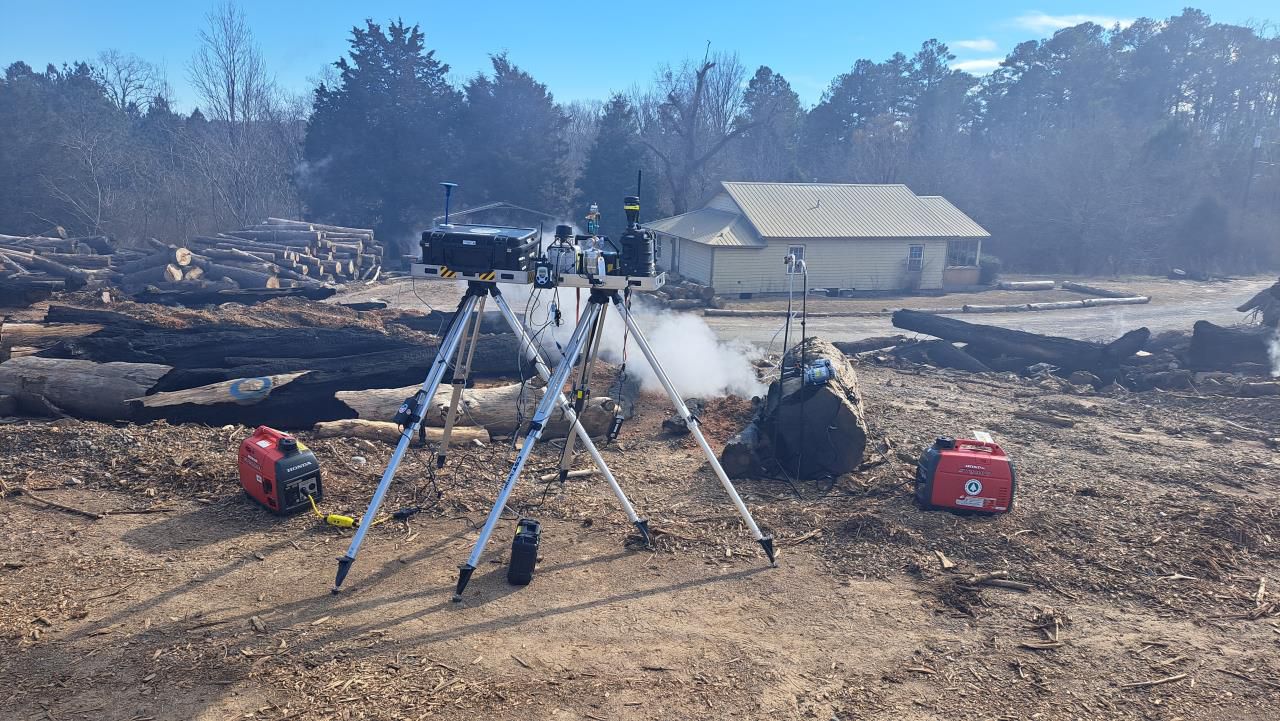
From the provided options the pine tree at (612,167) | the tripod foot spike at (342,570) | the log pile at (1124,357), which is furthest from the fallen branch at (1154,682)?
the pine tree at (612,167)

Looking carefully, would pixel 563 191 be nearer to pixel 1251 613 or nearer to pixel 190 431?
pixel 190 431

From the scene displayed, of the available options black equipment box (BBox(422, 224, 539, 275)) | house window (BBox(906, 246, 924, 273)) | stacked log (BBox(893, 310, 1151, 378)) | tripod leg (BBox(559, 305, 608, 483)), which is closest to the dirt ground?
tripod leg (BBox(559, 305, 608, 483))

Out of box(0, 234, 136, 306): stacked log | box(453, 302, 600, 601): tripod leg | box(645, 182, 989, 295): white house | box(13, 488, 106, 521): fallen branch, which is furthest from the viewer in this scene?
box(645, 182, 989, 295): white house

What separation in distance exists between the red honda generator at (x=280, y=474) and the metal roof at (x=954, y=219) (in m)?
30.7

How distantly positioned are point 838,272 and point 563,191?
1672 cm

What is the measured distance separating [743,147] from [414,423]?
59224 millimetres

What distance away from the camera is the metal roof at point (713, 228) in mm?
29844

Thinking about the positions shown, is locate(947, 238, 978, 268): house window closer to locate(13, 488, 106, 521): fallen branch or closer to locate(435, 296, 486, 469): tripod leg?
locate(435, 296, 486, 469): tripod leg

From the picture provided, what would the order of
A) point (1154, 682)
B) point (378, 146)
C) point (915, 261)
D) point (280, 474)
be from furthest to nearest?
1. point (378, 146)
2. point (915, 261)
3. point (280, 474)
4. point (1154, 682)

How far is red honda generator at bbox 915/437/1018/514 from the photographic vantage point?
301 inches

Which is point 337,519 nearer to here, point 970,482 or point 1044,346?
point 970,482

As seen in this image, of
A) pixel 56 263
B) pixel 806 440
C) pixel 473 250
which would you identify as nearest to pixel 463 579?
pixel 473 250

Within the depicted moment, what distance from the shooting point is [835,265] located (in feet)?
104

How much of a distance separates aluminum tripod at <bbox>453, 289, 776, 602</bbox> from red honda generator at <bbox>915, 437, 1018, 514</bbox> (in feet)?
6.66
